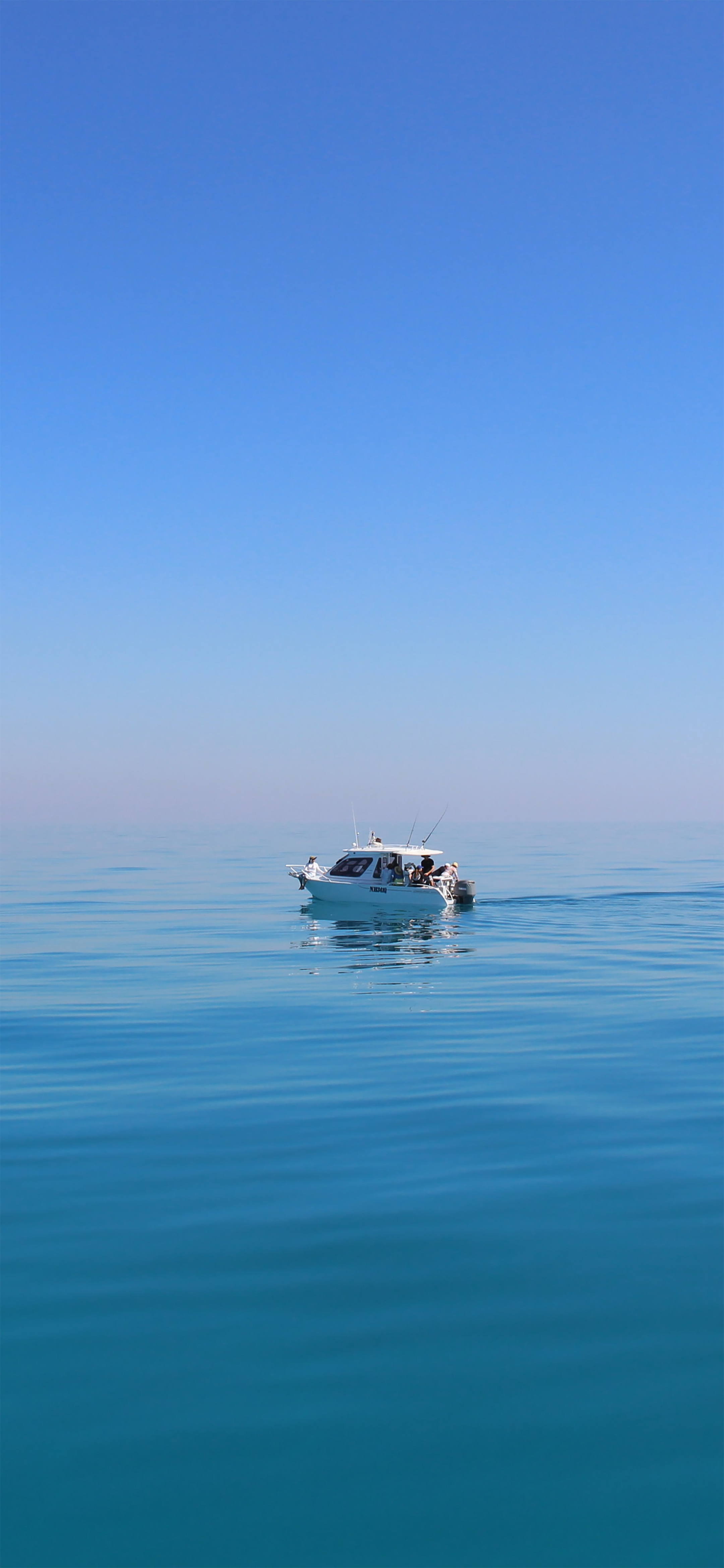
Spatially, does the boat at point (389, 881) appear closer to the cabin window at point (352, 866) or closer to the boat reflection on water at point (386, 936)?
the cabin window at point (352, 866)

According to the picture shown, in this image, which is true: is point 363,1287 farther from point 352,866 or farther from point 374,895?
point 352,866

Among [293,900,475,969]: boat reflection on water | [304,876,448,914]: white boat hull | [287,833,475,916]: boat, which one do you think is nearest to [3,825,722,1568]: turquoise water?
[293,900,475,969]: boat reflection on water

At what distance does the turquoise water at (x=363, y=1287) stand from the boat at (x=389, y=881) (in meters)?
22.2

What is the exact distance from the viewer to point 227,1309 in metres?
8.16

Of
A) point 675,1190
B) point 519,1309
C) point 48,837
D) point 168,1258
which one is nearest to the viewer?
point 519,1309

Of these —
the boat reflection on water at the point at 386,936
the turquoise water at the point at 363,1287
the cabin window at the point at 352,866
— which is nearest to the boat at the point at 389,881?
the cabin window at the point at 352,866

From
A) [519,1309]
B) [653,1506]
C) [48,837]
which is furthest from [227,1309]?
[48,837]

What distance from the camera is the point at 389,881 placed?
1817 inches

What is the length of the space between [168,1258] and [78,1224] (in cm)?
134

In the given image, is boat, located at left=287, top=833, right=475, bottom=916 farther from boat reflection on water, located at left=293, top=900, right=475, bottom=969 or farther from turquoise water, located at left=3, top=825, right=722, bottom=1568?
turquoise water, located at left=3, top=825, right=722, bottom=1568

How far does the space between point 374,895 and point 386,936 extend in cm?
868

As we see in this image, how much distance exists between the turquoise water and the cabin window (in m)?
24.5

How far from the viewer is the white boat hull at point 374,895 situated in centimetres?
4372

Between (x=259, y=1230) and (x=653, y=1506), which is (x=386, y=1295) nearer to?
(x=259, y=1230)
